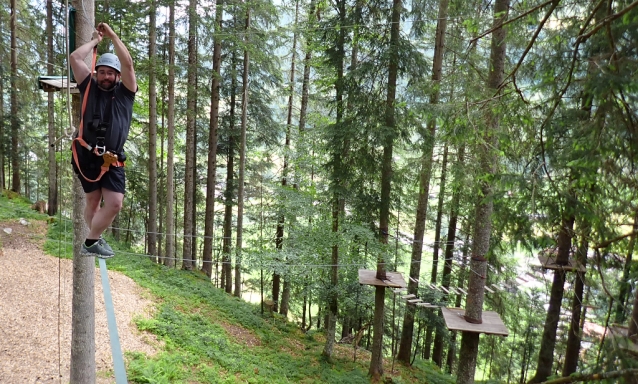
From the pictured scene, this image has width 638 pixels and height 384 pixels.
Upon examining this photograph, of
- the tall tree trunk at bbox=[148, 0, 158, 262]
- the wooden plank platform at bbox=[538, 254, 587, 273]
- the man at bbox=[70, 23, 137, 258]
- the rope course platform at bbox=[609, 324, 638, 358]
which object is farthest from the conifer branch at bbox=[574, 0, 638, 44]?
the tall tree trunk at bbox=[148, 0, 158, 262]

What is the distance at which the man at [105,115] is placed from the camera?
2502 mm

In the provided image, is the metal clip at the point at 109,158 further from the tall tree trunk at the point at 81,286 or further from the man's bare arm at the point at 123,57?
the tall tree trunk at the point at 81,286

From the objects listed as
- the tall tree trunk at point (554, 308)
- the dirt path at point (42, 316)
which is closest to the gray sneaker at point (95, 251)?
the dirt path at point (42, 316)

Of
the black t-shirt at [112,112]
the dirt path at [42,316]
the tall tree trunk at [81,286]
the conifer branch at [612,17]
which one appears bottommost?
the dirt path at [42,316]

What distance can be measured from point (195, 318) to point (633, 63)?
9.45 meters

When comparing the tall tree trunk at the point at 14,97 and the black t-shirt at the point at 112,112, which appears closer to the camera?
the black t-shirt at the point at 112,112

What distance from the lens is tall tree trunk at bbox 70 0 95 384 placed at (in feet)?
10.7

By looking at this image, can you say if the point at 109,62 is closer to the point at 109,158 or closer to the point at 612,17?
the point at 109,158

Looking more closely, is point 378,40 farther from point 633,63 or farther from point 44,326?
point 44,326

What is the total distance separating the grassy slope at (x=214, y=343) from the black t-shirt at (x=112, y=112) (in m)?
4.61

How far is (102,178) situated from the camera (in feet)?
8.91

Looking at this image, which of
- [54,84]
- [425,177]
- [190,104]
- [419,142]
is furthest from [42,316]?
[419,142]

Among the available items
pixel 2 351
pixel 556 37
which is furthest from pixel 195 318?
pixel 556 37

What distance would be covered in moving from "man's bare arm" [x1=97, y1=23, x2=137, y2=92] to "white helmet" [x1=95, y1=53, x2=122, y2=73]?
0.09 m
